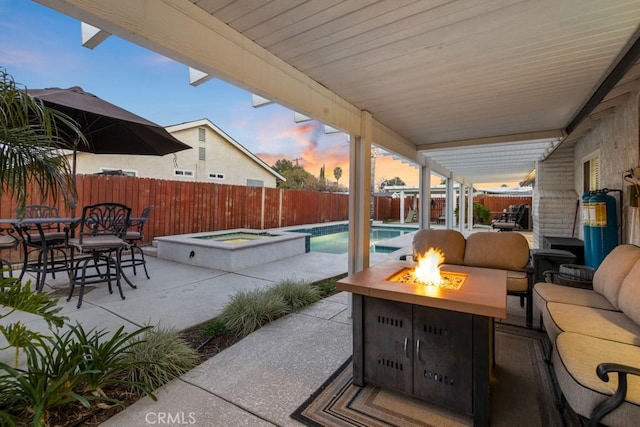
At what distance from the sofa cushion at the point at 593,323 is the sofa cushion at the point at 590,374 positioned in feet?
0.43

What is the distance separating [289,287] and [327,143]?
26.1 metres

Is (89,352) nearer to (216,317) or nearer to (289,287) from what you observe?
(216,317)

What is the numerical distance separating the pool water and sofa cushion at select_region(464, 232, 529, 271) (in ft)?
10.1

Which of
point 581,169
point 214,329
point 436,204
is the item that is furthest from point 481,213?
point 214,329

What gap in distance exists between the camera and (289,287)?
403cm

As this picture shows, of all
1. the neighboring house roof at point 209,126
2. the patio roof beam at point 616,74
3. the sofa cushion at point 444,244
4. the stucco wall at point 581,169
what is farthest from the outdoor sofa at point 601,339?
the neighboring house roof at point 209,126

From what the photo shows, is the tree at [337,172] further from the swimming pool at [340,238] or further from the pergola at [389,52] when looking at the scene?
the pergola at [389,52]

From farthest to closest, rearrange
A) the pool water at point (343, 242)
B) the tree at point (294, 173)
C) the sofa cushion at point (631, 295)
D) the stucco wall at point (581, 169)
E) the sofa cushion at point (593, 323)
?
the tree at point (294, 173)
the pool water at point (343, 242)
the stucco wall at point (581, 169)
the sofa cushion at point (631, 295)
the sofa cushion at point (593, 323)

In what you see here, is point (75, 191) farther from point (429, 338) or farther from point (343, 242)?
point (343, 242)

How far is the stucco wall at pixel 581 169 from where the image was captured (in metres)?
3.24

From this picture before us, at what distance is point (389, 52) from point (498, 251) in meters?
2.73

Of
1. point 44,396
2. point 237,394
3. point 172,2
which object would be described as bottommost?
point 237,394

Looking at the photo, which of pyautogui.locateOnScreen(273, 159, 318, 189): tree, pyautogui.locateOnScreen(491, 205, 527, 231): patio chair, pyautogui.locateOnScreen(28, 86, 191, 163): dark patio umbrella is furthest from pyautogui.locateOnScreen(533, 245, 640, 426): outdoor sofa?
pyautogui.locateOnScreen(273, 159, 318, 189): tree

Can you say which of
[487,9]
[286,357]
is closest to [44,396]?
[286,357]
